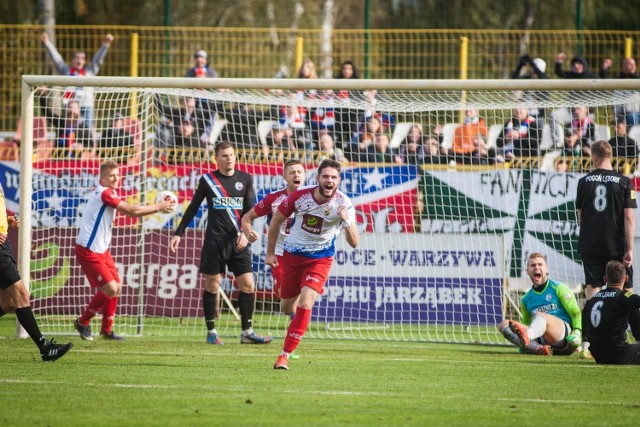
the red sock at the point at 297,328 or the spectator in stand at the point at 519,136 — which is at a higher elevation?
the spectator in stand at the point at 519,136

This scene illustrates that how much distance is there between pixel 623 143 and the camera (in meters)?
14.9

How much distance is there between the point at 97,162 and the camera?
15.5 metres

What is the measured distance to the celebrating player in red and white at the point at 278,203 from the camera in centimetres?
1128

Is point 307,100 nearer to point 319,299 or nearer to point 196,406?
point 319,299

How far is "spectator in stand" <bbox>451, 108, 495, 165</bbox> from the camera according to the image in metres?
15.6

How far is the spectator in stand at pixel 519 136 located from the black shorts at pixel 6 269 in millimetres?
7936

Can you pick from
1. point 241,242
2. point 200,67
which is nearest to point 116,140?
point 200,67

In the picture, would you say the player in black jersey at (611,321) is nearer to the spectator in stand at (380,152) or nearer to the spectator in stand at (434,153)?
the spectator in stand at (434,153)

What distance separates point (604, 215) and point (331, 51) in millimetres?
9475

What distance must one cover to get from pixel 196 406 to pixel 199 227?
8107 mm

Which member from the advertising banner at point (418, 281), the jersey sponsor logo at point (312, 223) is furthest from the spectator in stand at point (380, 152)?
the jersey sponsor logo at point (312, 223)

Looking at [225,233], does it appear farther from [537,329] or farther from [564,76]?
[564,76]

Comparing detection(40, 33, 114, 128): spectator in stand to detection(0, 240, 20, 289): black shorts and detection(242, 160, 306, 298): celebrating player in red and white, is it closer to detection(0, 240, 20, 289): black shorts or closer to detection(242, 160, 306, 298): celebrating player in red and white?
detection(242, 160, 306, 298): celebrating player in red and white

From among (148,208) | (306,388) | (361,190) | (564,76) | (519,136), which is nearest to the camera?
(306,388)
